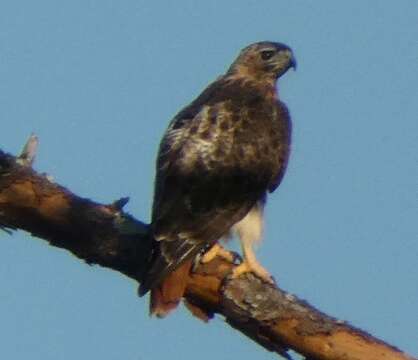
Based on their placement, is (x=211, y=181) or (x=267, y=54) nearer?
(x=211, y=181)

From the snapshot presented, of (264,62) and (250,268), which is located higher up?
(264,62)

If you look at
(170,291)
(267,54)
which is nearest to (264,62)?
(267,54)

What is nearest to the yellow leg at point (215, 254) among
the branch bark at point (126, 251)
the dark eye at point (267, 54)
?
the branch bark at point (126, 251)

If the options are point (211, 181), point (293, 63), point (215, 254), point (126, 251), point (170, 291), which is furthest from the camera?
point (293, 63)

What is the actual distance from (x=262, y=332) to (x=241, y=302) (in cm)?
21

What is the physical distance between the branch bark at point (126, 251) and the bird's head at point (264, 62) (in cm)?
288

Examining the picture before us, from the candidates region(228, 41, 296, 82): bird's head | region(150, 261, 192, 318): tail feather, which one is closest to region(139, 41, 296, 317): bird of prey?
region(150, 261, 192, 318): tail feather

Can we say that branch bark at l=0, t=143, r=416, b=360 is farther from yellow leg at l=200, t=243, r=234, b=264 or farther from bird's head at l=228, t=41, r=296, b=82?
bird's head at l=228, t=41, r=296, b=82

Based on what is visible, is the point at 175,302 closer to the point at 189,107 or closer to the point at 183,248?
the point at 183,248

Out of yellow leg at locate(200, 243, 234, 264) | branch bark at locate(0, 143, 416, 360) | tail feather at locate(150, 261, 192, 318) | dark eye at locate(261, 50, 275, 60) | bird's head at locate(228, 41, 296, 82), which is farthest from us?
dark eye at locate(261, 50, 275, 60)

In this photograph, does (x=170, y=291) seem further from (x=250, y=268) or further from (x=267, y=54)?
(x=267, y=54)

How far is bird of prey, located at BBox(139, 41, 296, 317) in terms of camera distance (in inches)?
247

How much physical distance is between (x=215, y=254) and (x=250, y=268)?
373mm

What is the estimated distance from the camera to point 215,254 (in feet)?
21.6
